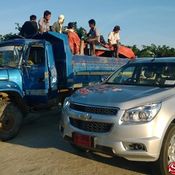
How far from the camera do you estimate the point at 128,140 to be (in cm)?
537

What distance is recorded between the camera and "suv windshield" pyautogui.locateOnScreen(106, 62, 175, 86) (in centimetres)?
646

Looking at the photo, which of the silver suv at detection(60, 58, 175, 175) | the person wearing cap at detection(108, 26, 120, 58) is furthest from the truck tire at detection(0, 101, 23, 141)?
the person wearing cap at detection(108, 26, 120, 58)

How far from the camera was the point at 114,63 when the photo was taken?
11.9m

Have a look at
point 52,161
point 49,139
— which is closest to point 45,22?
point 49,139

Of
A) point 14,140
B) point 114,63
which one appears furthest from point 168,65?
point 114,63

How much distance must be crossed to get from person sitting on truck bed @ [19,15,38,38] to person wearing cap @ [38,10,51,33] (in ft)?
0.83

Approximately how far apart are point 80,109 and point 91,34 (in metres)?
6.60

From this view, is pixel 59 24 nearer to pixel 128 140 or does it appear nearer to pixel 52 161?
pixel 52 161

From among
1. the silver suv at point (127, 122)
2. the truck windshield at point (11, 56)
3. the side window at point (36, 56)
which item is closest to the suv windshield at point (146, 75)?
the silver suv at point (127, 122)

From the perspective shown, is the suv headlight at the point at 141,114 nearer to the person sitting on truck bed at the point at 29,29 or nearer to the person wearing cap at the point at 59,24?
the person sitting on truck bed at the point at 29,29

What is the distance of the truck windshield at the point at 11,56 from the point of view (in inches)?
350

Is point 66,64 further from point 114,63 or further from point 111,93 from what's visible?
point 111,93

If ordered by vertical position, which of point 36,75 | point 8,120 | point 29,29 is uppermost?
point 29,29

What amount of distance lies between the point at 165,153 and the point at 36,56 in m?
4.69
